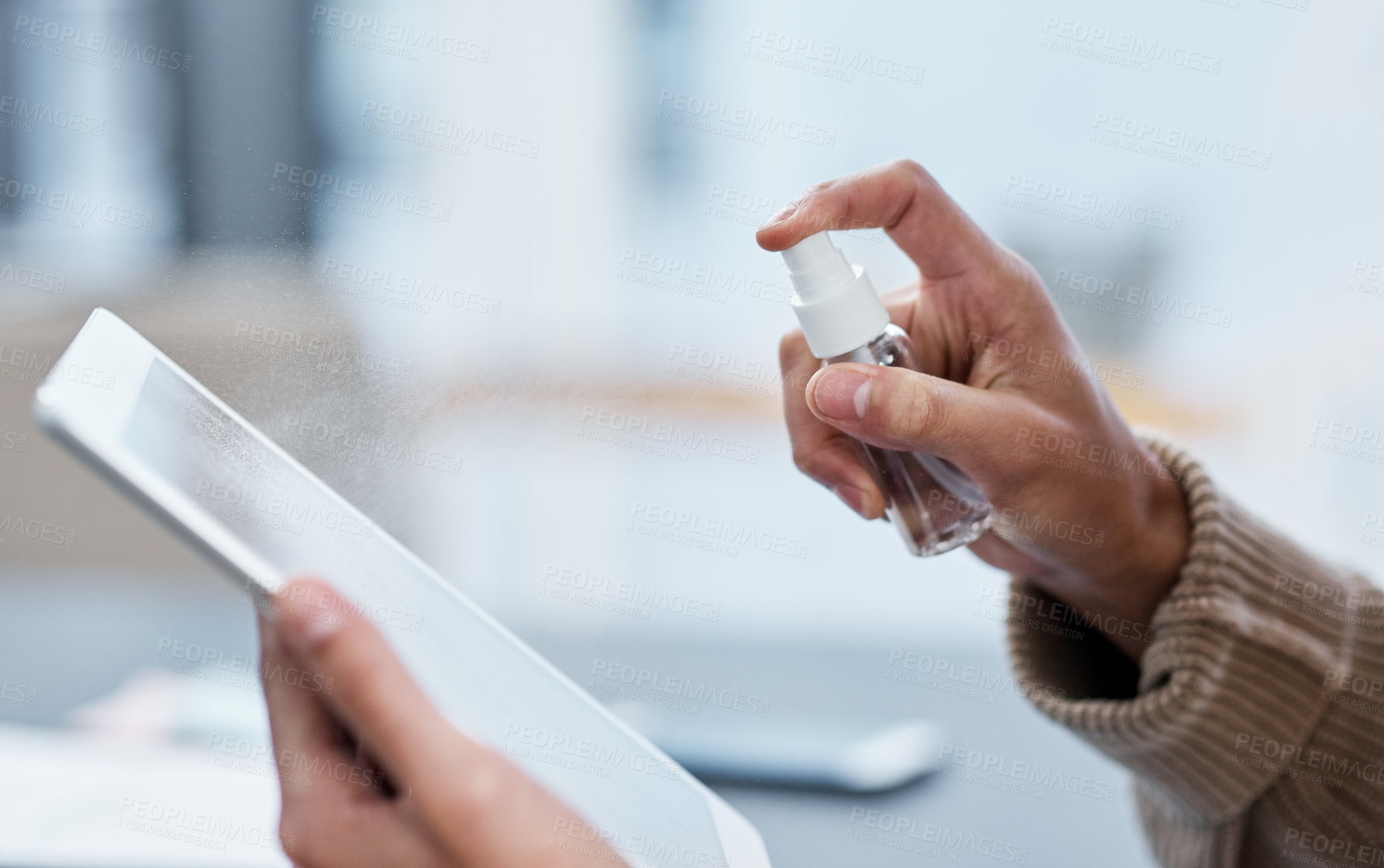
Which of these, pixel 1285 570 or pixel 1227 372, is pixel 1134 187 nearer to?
pixel 1227 372

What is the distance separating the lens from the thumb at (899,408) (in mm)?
368

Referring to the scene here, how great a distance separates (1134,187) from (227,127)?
1.09m

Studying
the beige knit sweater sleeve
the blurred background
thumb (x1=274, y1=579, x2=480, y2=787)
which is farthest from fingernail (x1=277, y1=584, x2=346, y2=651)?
the blurred background

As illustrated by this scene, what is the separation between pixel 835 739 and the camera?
0.71 metres

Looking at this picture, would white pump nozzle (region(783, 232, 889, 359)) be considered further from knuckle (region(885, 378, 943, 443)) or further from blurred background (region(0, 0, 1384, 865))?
blurred background (region(0, 0, 1384, 865))

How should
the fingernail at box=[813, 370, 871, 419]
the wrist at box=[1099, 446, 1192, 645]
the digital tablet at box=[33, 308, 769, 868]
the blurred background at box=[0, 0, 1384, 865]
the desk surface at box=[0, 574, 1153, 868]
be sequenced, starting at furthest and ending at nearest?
1. the blurred background at box=[0, 0, 1384, 865]
2. the desk surface at box=[0, 574, 1153, 868]
3. the wrist at box=[1099, 446, 1192, 645]
4. the fingernail at box=[813, 370, 871, 419]
5. the digital tablet at box=[33, 308, 769, 868]

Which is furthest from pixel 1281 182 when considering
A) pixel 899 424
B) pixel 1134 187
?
pixel 899 424

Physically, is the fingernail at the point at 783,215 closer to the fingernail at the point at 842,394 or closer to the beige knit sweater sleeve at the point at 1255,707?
the fingernail at the point at 842,394

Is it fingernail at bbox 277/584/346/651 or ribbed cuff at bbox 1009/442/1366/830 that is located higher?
fingernail at bbox 277/584/346/651

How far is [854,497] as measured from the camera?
0.45 m

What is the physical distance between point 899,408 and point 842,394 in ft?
0.07

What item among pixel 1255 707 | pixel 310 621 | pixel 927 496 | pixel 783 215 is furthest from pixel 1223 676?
pixel 310 621

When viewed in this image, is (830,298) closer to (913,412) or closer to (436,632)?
(913,412)

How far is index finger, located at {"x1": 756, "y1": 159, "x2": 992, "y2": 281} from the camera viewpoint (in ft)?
1.22
